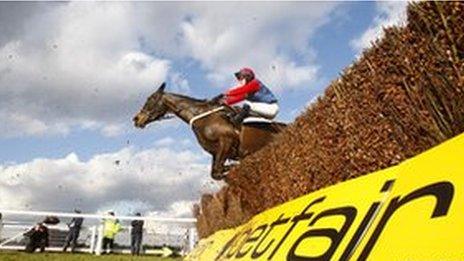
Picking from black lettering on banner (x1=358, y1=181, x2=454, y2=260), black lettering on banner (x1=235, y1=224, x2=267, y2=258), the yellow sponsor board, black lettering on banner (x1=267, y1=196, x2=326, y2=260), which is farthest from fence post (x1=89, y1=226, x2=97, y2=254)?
black lettering on banner (x1=358, y1=181, x2=454, y2=260)

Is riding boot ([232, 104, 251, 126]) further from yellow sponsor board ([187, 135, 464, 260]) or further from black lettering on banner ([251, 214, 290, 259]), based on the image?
yellow sponsor board ([187, 135, 464, 260])

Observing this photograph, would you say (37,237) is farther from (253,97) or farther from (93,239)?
(253,97)

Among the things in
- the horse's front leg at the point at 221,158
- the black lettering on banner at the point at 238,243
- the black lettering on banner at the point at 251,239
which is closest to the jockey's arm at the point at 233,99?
the horse's front leg at the point at 221,158

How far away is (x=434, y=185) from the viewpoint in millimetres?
3160

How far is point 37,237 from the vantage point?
870 inches

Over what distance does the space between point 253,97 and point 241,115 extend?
456 millimetres

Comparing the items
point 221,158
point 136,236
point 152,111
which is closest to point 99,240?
point 136,236

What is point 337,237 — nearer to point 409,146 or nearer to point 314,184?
point 409,146

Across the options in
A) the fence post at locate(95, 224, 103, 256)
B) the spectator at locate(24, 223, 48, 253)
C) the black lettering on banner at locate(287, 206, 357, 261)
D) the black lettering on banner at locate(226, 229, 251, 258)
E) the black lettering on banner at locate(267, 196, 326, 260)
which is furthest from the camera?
the fence post at locate(95, 224, 103, 256)

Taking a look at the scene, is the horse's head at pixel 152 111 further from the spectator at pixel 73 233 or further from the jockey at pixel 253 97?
the spectator at pixel 73 233

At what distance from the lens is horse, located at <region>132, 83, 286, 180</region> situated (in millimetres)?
13891

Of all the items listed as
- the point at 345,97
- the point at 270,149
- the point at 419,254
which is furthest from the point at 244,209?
the point at 419,254

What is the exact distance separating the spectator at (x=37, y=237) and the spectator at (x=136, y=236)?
9.65 feet

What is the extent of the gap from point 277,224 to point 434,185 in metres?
3.14
